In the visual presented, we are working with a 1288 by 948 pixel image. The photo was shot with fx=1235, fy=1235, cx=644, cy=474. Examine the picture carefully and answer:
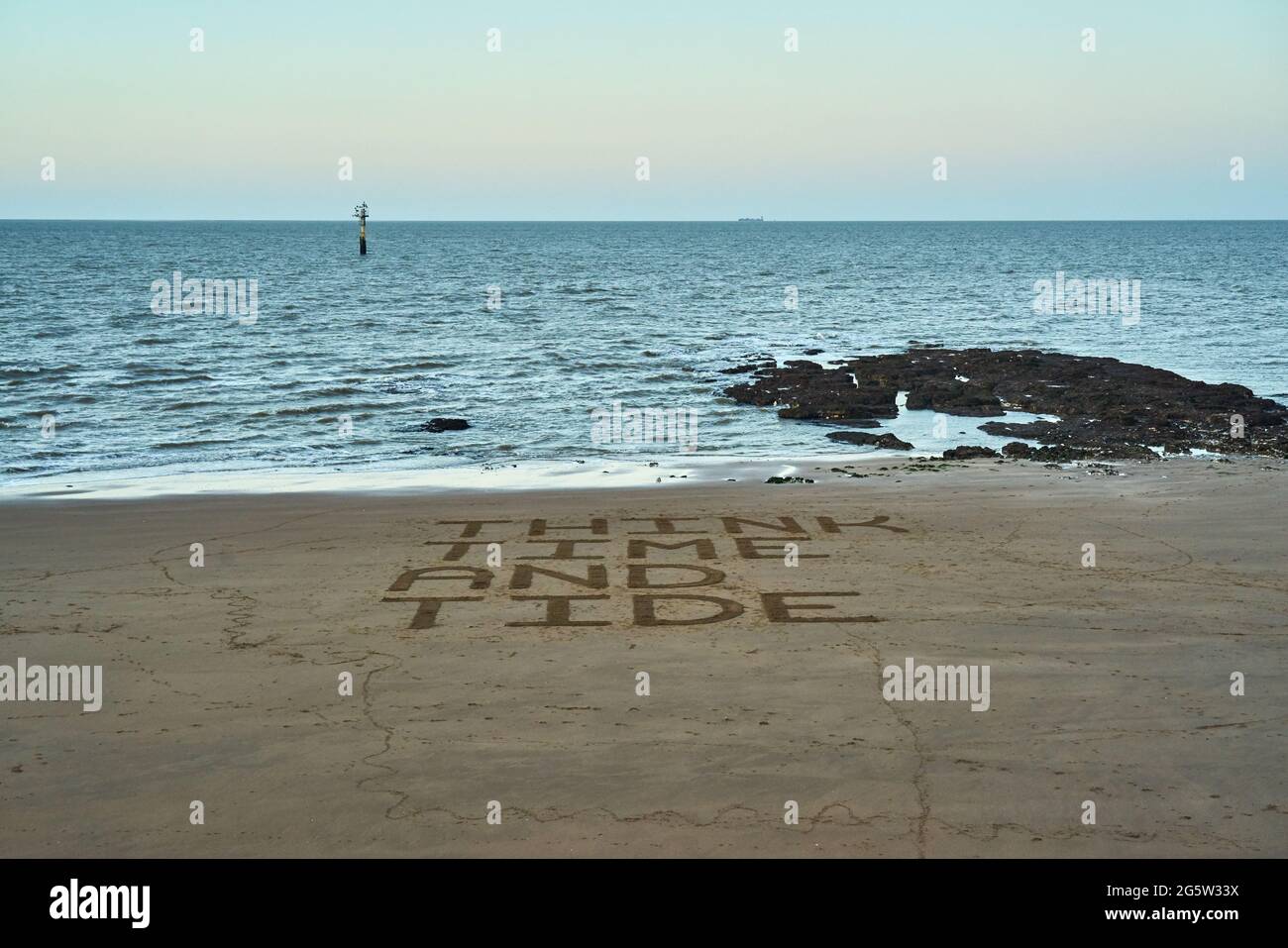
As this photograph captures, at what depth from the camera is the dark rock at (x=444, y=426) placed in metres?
24.1

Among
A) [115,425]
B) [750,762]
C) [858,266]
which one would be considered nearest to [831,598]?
[750,762]

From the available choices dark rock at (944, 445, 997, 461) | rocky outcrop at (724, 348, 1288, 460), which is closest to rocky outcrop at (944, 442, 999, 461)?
dark rock at (944, 445, 997, 461)

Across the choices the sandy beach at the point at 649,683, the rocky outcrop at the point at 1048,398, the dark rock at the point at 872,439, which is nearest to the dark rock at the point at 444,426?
the rocky outcrop at the point at 1048,398

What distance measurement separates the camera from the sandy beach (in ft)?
21.7

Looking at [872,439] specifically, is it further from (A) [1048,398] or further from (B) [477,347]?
(B) [477,347]

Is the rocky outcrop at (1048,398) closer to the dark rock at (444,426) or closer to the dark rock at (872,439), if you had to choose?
the dark rock at (872,439)

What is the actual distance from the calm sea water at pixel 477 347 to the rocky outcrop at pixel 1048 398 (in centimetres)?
131

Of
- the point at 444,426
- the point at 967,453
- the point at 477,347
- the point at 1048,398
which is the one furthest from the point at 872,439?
the point at 477,347

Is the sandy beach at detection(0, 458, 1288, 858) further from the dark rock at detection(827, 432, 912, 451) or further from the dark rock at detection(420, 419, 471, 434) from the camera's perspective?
the dark rock at detection(420, 419, 471, 434)

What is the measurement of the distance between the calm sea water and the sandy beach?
26.0ft

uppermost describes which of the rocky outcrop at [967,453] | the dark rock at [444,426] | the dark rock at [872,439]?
the dark rock at [444,426]

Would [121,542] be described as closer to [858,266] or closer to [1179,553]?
[1179,553]

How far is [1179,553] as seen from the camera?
12719 mm
